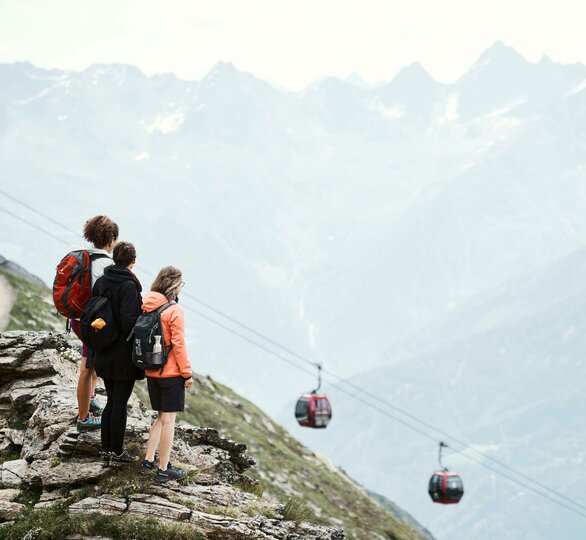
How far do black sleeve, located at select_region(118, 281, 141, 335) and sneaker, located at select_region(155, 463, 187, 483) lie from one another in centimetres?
198

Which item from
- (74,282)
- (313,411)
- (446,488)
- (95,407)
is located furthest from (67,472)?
(446,488)

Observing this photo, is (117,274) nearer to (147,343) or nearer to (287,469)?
(147,343)

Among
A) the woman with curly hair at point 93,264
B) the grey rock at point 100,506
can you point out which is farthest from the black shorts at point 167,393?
the grey rock at point 100,506

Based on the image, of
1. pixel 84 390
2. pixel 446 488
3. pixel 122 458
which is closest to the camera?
pixel 122 458

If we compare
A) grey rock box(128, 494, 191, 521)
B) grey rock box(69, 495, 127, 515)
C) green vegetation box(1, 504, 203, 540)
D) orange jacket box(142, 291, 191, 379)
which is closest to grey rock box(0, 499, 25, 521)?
green vegetation box(1, 504, 203, 540)

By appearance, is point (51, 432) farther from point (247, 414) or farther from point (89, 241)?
point (247, 414)

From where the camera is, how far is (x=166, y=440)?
508 inches

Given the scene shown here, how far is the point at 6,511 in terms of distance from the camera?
41.2 feet

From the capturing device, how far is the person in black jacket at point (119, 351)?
12.9 m

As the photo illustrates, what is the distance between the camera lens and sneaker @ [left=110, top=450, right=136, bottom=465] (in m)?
13.2

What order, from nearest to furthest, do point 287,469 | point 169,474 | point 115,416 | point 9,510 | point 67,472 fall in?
point 9,510
point 169,474
point 67,472
point 115,416
point 287,469

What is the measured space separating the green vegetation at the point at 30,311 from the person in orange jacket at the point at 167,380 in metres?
23.9

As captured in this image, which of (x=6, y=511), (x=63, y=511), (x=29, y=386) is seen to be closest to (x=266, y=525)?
(x=63, y=511)

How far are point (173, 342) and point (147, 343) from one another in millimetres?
383
